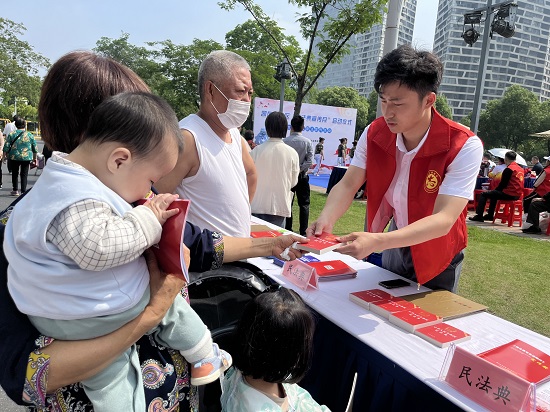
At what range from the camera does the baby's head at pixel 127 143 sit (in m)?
0.78

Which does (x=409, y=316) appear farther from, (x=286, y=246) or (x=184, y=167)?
(x=184, y=167)

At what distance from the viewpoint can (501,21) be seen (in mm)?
7188

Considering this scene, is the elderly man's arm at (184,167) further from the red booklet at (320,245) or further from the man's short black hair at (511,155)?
the man's short black hair at (511,155)

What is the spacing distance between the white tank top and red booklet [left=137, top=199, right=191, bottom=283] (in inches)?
38.8

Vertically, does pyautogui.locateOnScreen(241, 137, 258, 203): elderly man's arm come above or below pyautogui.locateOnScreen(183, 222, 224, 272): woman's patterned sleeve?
above

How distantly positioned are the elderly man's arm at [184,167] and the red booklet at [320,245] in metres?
0.68

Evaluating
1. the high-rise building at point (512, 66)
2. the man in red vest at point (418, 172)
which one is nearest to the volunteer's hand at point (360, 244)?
the man in red vest at point (418, 172)

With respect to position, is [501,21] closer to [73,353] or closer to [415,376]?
[415,376]

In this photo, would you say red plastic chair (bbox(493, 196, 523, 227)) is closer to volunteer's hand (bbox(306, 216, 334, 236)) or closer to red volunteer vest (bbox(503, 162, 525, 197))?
red volunteer vest (bbox(503, 162, 525, 197))

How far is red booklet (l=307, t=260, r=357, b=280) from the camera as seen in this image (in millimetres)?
1893

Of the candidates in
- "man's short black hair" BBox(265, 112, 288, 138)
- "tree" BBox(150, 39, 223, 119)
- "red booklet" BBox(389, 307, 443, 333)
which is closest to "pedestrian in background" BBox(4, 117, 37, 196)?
"man's short black hair" BBox(265, 112, 288, 138)

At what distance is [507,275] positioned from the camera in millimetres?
4973

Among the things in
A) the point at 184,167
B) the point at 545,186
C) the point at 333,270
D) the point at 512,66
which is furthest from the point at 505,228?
the point at 512,66

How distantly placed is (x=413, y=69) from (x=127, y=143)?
124 cm
